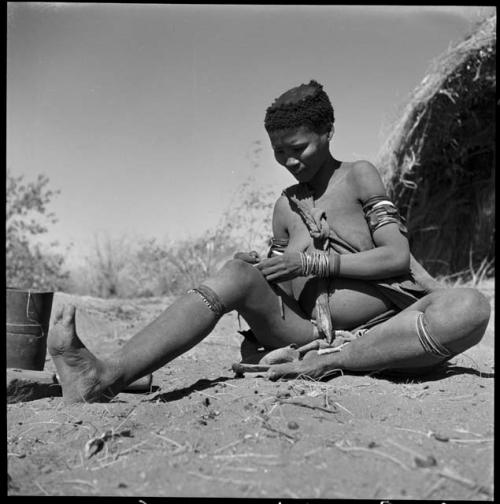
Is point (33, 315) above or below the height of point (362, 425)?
above

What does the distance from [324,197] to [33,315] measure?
1736mm

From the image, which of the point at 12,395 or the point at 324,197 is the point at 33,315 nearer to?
the point at 12,395

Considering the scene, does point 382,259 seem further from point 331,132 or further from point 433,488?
point 433,488

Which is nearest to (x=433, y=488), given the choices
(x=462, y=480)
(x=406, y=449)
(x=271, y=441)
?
(x=462, y=480)

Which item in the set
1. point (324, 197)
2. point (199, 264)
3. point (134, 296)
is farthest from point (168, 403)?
point (134, 296)

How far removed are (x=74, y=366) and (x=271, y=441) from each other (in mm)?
904

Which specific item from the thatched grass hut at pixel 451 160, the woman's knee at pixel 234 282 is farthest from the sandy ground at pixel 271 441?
the thatched grass hut at pixel 451 160

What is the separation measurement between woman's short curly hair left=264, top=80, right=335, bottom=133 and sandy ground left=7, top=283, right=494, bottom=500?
1232 millimetres

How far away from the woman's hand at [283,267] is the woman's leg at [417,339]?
41 centimetres

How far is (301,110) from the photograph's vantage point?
288 cm

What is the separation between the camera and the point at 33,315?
3309 millimetres

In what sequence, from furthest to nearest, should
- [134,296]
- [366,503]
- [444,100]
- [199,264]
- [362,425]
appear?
[134,296] → [199,264] → [444,100] → [362,425] → [366,503]

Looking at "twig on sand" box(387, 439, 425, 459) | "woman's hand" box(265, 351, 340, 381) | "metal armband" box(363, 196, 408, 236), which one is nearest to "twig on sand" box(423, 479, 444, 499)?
"twig on sand" box(387, 439, 425, 459)

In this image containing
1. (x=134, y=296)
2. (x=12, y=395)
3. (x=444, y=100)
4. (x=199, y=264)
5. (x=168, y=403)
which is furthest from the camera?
(x=134, y=296)
